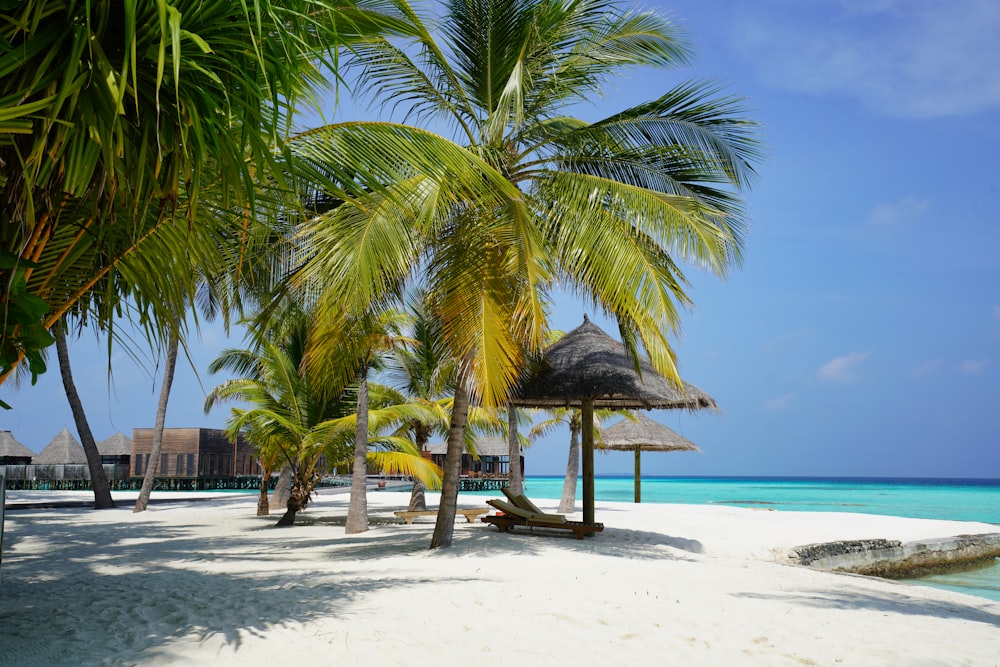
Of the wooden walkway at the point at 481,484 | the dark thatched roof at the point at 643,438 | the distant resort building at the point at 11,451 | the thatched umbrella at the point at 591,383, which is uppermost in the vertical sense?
the thatched umbrella at the point at 591,383

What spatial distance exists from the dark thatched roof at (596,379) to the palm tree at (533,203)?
1182 mm

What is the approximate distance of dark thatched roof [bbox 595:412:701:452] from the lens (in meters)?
18.4

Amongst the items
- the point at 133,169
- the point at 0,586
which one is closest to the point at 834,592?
the point at 133,169

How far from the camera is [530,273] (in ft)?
22.0

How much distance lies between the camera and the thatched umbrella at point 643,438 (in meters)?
18.4

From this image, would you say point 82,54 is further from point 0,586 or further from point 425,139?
point 0,586

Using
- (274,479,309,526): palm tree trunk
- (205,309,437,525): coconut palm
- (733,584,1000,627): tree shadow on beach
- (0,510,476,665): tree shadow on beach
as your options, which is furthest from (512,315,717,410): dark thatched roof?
(274,479,309,526): palm tree trunk

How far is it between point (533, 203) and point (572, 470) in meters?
9.16

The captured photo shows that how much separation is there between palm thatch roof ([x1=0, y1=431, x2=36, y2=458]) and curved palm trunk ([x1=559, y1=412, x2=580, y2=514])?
67.0ft

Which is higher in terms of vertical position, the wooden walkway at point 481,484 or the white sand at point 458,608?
the white sand at point 458,608

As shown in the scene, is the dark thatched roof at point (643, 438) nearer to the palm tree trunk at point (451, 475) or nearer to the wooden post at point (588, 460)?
the wooden post at point (588, 460)

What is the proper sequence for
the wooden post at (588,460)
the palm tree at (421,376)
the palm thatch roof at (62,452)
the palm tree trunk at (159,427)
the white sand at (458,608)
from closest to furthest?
1. the white sand at (458,608)
2. the wooden post at (588,460)
3. the palm tree at (421,376)
4. the palm tree trunk at (159,427)
5. the palm thatch roof at (62,452)

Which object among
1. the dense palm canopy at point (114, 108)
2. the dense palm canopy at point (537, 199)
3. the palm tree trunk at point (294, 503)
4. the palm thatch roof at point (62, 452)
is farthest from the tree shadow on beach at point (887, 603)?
the palm thatch roof at point (62, 452)

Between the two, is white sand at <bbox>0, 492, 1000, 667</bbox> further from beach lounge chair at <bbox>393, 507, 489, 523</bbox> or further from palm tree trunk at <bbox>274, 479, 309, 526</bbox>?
palm tree trunk at <bbox>274, 479, 309, 526</bbox>
